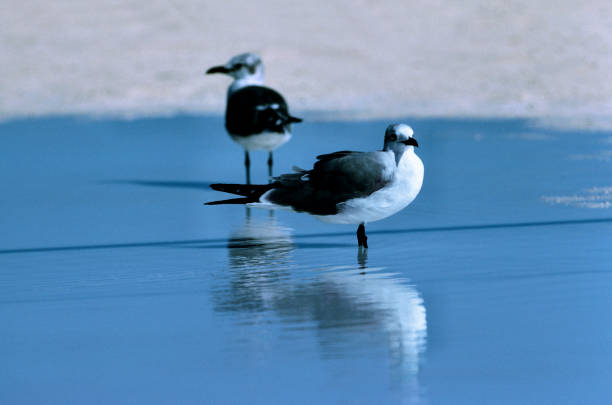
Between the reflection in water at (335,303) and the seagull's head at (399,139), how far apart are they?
0.72 meters

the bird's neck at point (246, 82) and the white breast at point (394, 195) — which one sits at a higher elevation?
the bird's neck at point (246, 82)

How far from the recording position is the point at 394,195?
6.95 meters

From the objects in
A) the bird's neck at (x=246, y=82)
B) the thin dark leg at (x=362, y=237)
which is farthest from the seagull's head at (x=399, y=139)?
the bird's neck at (x=246, y=82)

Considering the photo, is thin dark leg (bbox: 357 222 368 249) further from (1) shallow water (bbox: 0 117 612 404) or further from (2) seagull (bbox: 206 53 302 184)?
(2) seagull (bbox: 206 53 302 184)

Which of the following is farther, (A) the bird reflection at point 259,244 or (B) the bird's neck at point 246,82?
(B) the bird's neck at point 246,82

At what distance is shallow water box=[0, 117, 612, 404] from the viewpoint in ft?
14.8

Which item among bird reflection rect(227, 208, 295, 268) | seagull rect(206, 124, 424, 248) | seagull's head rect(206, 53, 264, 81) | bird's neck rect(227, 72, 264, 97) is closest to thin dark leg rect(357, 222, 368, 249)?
seagull rect(206, 124, 424, 248)

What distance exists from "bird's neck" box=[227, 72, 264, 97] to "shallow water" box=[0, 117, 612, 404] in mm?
1025

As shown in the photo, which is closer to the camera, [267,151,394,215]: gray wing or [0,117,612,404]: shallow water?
[0,117,612,404]: shallow water

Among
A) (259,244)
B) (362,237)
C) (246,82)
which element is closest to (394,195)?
(362,237)

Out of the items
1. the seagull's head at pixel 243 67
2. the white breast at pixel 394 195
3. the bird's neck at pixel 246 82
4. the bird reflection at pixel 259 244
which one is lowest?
the bird reflection at pixel 259 244

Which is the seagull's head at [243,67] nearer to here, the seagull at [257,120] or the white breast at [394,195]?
the seagull at [257,120]

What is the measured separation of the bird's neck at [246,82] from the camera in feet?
40.1

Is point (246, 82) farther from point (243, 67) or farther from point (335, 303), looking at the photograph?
point (335, 303)
